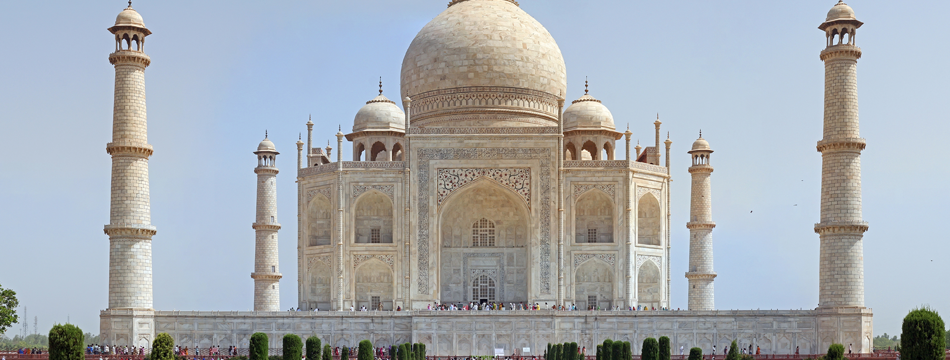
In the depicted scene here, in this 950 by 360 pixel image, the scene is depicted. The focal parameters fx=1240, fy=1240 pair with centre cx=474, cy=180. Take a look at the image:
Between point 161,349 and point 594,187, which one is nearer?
point 161,349

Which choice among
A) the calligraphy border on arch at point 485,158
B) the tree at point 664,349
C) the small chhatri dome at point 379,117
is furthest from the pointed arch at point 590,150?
the tree at point 664,349

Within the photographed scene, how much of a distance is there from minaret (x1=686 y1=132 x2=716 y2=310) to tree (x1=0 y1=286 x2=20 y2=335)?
53.1 feet

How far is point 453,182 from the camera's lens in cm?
2862

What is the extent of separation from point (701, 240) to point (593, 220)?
384 centimetres

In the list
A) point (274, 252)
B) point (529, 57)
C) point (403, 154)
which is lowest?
point (274, 252)

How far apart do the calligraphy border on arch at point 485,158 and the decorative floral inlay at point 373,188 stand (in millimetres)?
706

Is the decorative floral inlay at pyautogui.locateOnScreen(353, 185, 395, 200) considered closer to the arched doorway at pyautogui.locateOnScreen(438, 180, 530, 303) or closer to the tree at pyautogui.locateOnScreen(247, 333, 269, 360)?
the arched doorway at pyautogui.locateOnScreen(438, 180, 530, 303)

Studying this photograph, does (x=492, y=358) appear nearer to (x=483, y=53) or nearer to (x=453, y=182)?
(x=453, y=182)

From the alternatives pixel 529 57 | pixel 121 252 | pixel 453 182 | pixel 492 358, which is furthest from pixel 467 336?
pixel 529 57

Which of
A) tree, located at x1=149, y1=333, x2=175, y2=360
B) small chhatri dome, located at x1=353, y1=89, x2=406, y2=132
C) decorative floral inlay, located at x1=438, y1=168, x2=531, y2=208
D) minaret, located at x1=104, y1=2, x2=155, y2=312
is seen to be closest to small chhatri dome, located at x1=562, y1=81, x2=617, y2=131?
decorative floral inlay, located at x1=438, y1=168, x2=531, y2=208

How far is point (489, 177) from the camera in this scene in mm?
28609

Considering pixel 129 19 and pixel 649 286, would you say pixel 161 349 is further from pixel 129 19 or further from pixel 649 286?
pixel 649 286

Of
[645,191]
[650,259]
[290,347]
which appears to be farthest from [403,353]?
[645,191]

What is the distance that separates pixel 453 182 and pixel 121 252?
26.0 ft
